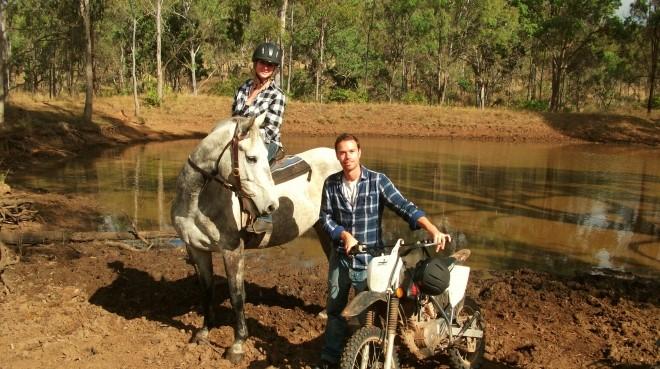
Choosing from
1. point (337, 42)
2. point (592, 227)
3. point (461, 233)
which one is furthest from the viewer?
point (337, 42)

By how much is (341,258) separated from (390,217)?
6.88m

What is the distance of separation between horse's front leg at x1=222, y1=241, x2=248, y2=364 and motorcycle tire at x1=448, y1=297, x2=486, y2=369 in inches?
70.3

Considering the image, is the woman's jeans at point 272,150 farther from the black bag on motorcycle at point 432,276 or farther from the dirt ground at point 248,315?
the black bag on motorcycle at point 432,276

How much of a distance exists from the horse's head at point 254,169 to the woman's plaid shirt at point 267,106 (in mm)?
687

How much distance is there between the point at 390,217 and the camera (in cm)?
1078

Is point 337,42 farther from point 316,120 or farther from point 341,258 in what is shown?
point 341,258

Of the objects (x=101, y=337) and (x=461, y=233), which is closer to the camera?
(x=101, y=337)

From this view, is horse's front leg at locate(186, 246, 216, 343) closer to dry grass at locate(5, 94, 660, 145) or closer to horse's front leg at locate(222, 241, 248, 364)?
horse's front leg at locate(222, 241, 248, 364)

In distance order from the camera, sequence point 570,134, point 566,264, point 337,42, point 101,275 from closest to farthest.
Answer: point 101,275
point 566,264
point 570,134
point 337,42

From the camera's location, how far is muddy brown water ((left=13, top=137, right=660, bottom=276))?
8586 mm

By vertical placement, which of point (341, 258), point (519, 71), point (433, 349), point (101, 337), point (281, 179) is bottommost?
point (101, 337)

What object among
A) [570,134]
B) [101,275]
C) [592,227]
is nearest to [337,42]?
[570,134]

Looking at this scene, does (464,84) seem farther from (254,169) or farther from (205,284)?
(254,169)

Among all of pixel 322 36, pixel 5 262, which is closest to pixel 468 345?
pixel 5 262
